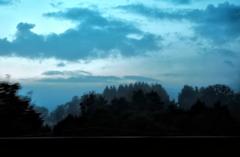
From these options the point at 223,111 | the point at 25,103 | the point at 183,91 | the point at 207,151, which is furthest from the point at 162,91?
the point at 207,151

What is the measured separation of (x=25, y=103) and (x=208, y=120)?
6764 mm

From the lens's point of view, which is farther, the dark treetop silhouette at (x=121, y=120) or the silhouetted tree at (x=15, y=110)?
the silhouetted tree at (x=15, y=110)

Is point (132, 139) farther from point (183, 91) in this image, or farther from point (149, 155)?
point (183, 91)

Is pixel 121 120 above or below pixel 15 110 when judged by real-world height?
below

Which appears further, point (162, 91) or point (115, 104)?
point (162, 91)

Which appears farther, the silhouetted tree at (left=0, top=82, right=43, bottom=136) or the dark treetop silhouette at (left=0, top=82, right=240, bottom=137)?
the silhouetted tree at (left=0, top=82, right=43, bottom=136)

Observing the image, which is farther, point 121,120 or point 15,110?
point 121,120

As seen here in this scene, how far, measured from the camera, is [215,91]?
4141 cm

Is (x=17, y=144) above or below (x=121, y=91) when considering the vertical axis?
below

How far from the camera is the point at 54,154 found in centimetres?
214

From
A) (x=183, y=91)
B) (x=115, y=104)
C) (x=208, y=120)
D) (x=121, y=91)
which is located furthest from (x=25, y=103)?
(x=121, y=91)

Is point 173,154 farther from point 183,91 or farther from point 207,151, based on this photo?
point 183,91

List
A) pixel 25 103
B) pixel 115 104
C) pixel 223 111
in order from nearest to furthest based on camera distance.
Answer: pixel 25 103 < pixel 223 111 < pixel 115 104

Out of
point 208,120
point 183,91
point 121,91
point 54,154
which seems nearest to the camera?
point 54,154
